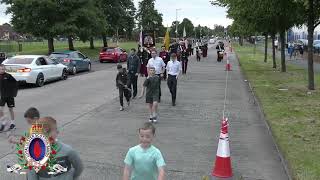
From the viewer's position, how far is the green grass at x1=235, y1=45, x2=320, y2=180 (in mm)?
8653

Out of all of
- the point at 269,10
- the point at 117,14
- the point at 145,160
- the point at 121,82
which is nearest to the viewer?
the point at 145,160

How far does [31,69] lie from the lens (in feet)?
72.7

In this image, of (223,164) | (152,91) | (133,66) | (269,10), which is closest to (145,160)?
(223,164)

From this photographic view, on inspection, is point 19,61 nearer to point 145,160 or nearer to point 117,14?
point 145,160

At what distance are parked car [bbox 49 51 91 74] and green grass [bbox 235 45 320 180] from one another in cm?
1110

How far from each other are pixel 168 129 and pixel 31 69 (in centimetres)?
1134

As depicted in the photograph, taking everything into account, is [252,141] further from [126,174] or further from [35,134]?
[35,134]

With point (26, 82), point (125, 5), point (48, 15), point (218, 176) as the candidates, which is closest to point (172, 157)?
point (218, 176)

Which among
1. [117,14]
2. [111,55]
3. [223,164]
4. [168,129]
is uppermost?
[117,14]

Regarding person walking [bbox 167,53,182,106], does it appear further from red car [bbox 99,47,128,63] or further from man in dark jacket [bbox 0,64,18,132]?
red car [bbox 99,47,128,63]

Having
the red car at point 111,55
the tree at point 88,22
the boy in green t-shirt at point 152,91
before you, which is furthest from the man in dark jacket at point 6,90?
Result: the tree at point 88,22

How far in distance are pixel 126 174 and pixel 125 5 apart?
63.0 meters

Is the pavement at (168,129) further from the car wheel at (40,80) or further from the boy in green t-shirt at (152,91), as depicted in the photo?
the car wheel at (40,80)

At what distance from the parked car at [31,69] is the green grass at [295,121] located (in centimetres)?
917
